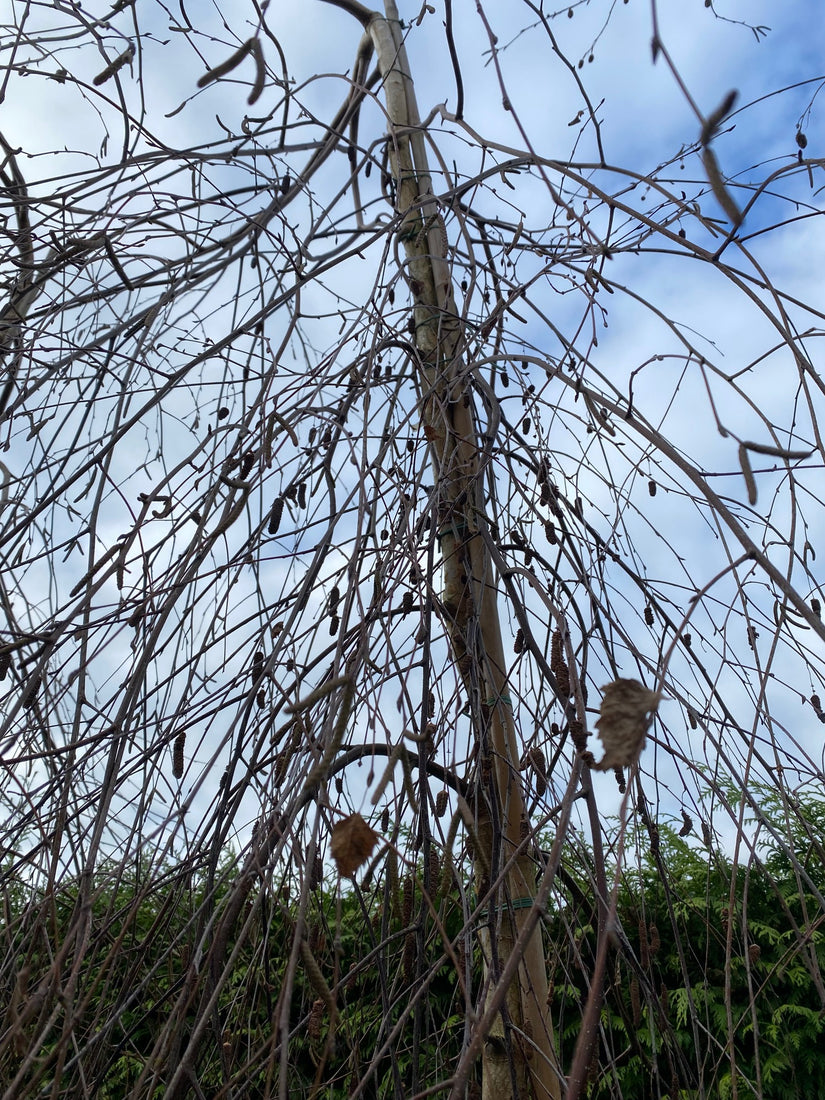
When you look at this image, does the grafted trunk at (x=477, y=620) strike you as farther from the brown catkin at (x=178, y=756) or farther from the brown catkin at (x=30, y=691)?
the brown catkin at (x=30, y=691)

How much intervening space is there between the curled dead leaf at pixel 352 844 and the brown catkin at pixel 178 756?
1.95 ft

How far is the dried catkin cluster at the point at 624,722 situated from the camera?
0.65m

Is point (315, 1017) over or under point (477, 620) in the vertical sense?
under

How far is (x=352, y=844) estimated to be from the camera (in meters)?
0.73

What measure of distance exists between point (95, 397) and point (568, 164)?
91 cm

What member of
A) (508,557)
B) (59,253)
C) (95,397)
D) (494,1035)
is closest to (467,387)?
(508,557)

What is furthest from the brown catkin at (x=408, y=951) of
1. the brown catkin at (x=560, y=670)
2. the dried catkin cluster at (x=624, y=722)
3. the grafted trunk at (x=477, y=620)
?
the dried catkin cluster at (x=624, y=722)

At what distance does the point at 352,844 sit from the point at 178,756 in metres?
0.64

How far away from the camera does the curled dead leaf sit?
2.35 ft

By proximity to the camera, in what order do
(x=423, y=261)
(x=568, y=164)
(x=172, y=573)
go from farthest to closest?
(x=423, y=261)
(x=568, y=164)
(x=172, y=573)

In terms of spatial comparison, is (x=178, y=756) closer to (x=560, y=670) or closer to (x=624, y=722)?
(x=560, y=670)

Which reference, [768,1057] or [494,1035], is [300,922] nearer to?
[494,1035]

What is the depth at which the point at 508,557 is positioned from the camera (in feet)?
5.95

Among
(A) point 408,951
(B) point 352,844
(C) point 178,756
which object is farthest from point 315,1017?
(C) point 178,756
